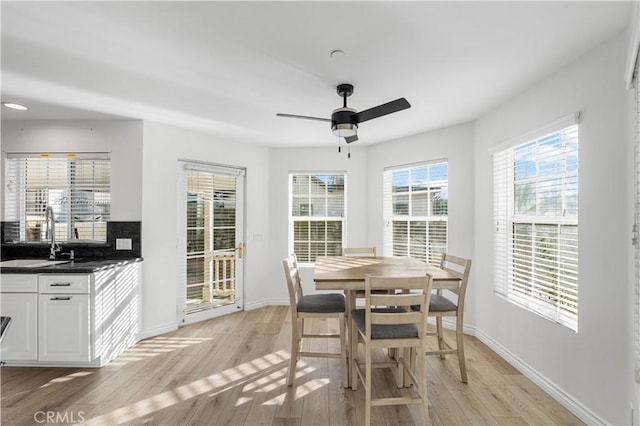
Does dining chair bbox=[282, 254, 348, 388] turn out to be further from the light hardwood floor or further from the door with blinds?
the door with blinds

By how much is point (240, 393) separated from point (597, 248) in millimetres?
2784

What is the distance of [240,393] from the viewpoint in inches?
95.6

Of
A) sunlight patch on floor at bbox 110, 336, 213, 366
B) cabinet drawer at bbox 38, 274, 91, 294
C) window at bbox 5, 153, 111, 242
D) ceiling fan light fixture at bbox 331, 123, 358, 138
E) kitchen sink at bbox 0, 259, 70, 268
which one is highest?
ceiling fan light fixture at bbox 331, 123, 358, 138

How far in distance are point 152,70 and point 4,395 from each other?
279 cm

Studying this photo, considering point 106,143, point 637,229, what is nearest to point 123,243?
point 106,143

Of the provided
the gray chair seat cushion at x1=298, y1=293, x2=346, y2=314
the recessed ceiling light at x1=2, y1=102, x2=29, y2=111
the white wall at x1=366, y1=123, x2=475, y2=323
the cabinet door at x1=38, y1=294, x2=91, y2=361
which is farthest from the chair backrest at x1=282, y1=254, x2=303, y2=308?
the recessed ceiling light at x1=2, y1=102, x2=29, y2=111

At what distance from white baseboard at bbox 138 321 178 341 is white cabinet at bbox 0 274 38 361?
93cm

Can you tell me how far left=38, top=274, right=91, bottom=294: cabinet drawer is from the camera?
9.15 feet

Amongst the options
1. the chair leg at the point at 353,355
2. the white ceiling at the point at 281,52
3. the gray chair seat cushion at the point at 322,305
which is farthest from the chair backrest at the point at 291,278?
the white ceiling at the point at 281,52

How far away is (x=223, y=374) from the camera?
2.72m

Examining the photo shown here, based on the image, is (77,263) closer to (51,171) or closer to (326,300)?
(51,171)

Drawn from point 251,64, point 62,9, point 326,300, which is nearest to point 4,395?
point 326,300

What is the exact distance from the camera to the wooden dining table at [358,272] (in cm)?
237

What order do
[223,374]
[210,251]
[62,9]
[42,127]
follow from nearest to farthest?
[62,9] → [223,374] → [42,127] → [210,251]
